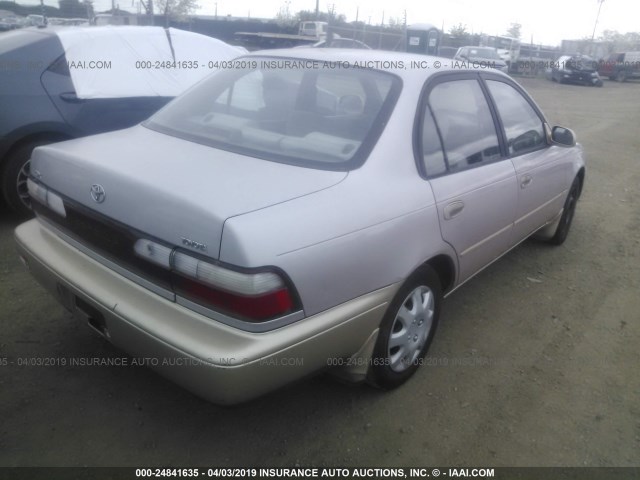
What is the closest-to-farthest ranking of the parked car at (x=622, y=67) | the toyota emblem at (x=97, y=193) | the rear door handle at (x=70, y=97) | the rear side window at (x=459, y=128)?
the toyota emblem at (x=97, y=193) < the rear side window at (x=459, y=128) < the rear door handle at (x=70, y=97) < the parked car at (x=622, y=67)

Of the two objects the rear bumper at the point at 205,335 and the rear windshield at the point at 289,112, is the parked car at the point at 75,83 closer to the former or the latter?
the rear windshield at the point at 289,112

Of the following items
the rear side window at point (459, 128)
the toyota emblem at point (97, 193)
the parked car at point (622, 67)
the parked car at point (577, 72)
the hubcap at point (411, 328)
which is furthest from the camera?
the parked car at point (622, 67)

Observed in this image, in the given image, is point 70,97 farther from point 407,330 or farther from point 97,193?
point 407,330

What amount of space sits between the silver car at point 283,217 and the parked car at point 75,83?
2031mm

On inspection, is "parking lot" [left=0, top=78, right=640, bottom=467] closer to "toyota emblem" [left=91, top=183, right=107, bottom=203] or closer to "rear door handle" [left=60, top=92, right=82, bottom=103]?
"toyota emblem" [left=91, top=183, right=107, bottom=203]

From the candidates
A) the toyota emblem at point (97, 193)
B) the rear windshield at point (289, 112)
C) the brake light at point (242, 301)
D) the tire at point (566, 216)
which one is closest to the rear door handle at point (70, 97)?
the rear windshield at point (289, 112)

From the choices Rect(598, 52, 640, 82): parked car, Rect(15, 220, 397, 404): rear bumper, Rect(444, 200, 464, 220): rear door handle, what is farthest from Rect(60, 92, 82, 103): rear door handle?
Rect(598, 52, 640, 82): parked car

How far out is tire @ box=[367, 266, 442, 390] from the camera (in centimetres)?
248

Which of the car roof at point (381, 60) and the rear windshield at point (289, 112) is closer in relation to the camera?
the rear windshield at point (289, 112)

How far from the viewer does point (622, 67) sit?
102 feet

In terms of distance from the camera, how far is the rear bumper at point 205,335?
1.88 m

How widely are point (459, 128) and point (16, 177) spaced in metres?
3.62

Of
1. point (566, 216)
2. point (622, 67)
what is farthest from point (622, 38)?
point (566, 216)

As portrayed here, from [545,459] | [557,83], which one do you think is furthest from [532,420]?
[557,83]
